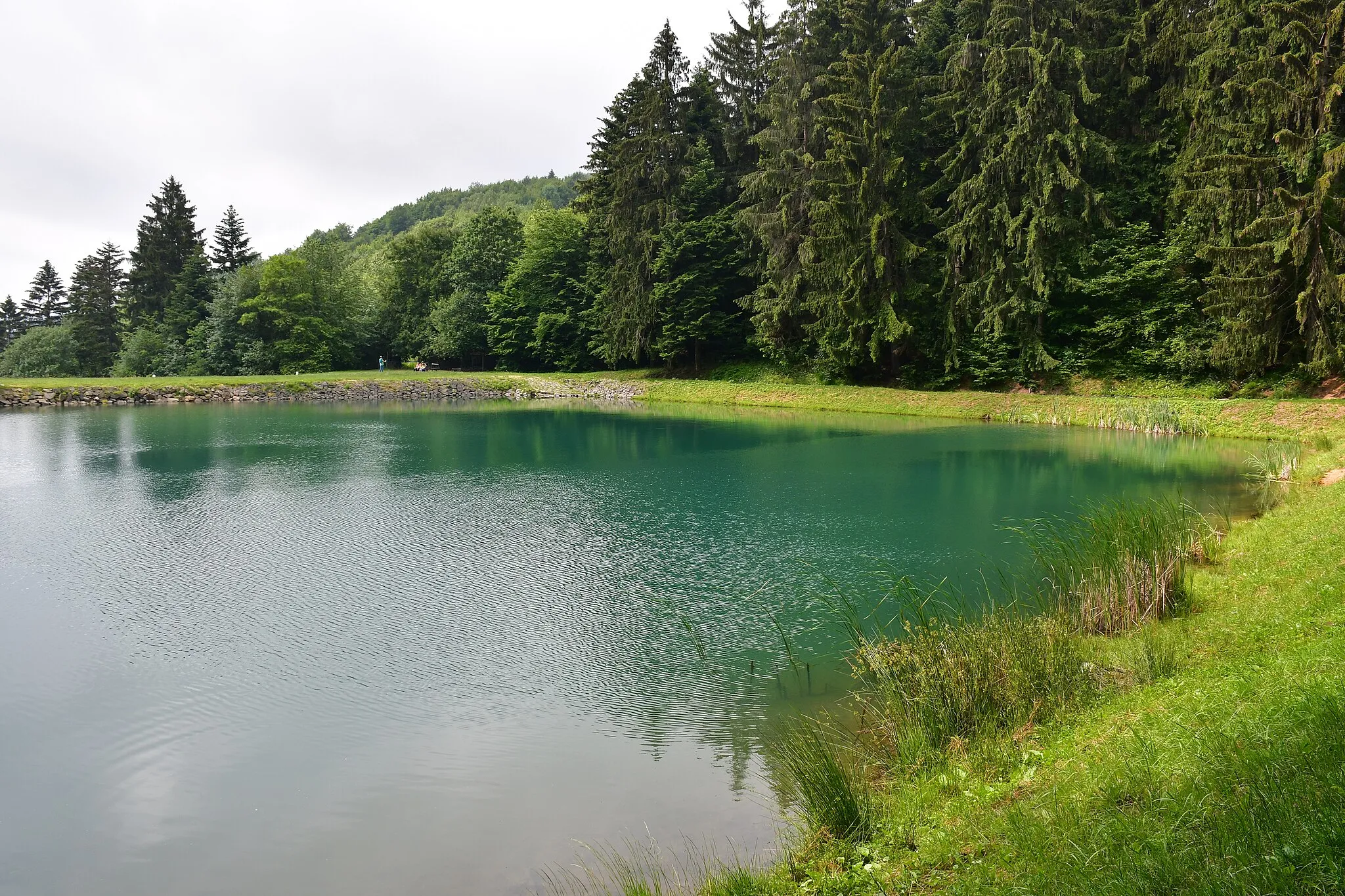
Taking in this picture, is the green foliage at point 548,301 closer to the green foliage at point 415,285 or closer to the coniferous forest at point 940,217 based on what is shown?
the coniferous forest at point 940,217

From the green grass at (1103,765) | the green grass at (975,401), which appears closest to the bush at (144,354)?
the green grass at (975,401)

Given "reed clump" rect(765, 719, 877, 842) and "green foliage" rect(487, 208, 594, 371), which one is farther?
"green foliage" rect(487, 208, 594, 371)

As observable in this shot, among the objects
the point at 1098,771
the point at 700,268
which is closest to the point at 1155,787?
the point at 1098,771

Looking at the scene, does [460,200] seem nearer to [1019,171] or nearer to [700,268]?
[700,268]

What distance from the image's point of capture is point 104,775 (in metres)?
6.36

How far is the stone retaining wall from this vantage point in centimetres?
4203

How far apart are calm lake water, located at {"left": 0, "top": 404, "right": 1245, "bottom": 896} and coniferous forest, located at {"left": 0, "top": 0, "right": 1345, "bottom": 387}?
9.99m

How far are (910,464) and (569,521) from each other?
9.71 meters

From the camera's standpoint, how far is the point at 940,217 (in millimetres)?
35469

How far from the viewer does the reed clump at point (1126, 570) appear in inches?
313

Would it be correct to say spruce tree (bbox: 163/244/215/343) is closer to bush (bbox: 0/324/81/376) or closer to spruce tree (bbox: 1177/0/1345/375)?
bush (bbox: 0/324/81/376)

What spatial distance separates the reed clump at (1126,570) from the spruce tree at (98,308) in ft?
242

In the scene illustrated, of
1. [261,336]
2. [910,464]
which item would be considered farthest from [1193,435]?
[261,336]

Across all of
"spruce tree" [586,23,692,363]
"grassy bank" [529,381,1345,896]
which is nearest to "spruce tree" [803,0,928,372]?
"spruce tree" [586,23,692,363]
